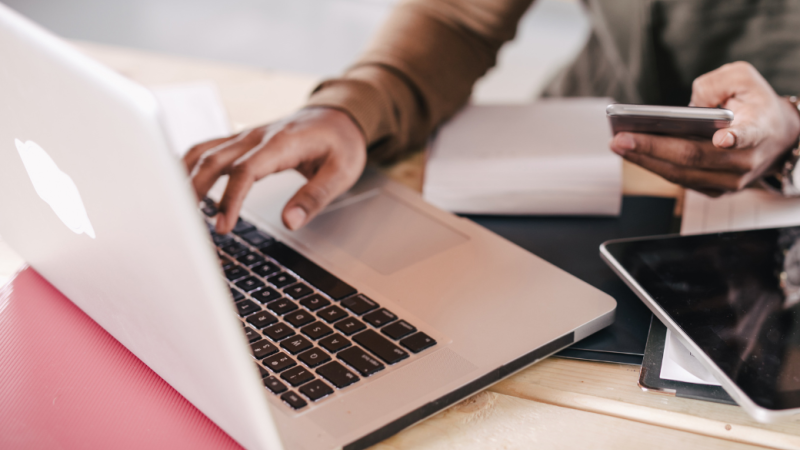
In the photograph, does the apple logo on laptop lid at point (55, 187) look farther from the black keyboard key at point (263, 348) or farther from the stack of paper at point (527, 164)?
the stack of paper at point (527, 164)

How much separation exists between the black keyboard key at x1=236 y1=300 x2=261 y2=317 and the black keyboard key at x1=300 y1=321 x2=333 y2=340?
0.05 m

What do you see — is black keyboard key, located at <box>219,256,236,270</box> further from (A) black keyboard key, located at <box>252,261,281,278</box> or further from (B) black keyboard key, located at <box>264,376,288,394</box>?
(B) black keyboard key, located at <box>264,376,288,394</box>

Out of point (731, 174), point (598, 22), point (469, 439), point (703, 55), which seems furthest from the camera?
point (598, 22)

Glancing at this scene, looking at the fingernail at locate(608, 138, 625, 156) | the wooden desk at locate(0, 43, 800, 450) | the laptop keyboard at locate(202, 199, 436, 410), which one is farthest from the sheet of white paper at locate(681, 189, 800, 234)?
the laptop keyboard at locate(202, 199, 436, 410)

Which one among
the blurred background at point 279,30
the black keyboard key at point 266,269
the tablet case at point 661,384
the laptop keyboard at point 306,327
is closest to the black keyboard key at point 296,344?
the laptop keyboard at point 306,327

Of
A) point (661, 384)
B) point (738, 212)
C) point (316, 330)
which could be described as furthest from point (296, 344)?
point (738, 212)

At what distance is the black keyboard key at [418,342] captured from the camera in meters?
0.46

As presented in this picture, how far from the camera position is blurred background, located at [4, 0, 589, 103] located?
2.98 m

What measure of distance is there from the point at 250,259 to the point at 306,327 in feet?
0.43

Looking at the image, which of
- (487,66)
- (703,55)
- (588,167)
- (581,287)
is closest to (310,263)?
(581,287)

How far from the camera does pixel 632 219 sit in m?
0.68

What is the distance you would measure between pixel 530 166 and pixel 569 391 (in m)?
0.33

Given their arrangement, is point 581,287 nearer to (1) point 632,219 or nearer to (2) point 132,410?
(1) point 632,219

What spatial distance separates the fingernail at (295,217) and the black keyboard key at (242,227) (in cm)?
5
